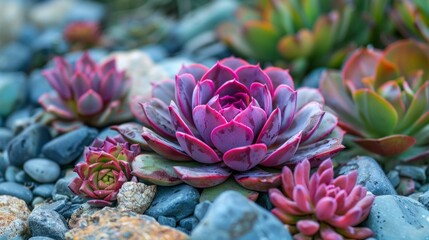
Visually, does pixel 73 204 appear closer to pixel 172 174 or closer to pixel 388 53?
pixel 172 174

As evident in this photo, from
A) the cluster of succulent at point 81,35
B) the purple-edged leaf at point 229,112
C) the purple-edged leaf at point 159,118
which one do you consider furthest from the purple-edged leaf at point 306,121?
the cluster of succulent at point 81,35

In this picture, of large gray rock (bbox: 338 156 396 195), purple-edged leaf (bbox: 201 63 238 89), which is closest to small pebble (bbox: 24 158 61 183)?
purple-edged leaf (bbox: 201 63 238 89)

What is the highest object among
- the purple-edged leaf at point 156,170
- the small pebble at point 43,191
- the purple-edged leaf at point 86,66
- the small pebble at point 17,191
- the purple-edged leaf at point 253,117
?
the purple-edged leaf at point 253,117

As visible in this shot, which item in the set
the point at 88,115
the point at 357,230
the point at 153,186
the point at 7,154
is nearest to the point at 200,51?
the point at 88,115

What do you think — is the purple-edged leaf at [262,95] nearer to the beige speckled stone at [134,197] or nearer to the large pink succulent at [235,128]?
the large pink succulent at [235,128]

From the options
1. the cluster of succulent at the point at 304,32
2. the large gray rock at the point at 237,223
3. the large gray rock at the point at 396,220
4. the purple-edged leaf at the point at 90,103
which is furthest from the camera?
the cluster of succulent at the point at 304,32

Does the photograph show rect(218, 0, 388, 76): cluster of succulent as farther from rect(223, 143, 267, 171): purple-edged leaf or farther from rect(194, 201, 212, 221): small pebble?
rect(194, 201, 212, 221): small pebble

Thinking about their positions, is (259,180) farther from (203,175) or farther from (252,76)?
(252,76)
